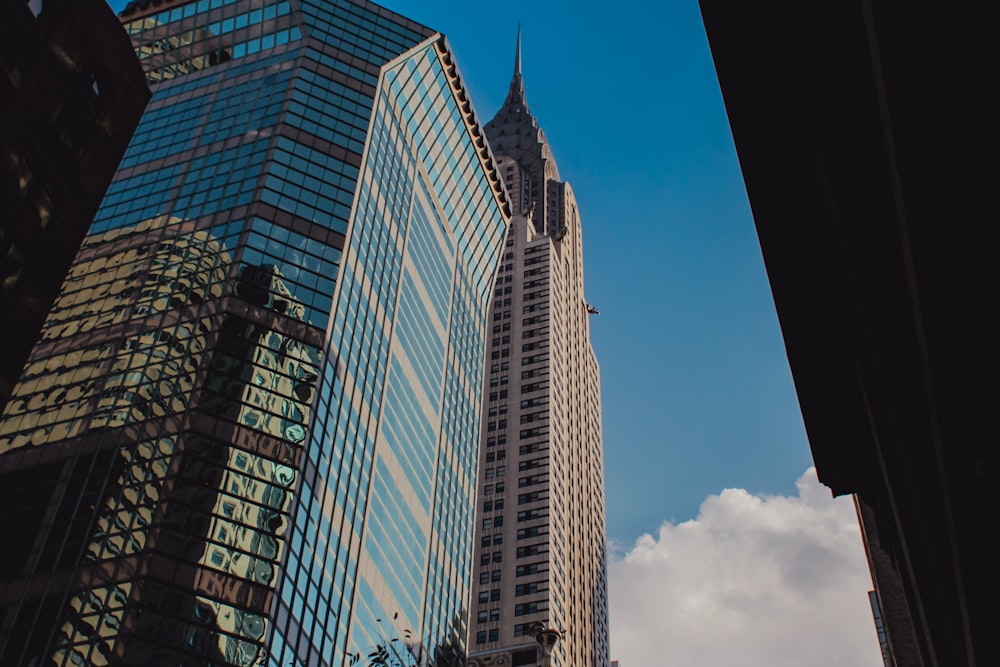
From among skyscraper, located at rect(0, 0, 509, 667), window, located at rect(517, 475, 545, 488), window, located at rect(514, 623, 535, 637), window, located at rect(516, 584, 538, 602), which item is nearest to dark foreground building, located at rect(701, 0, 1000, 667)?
skyscraper, located at rect(0, 0, 509, 667)

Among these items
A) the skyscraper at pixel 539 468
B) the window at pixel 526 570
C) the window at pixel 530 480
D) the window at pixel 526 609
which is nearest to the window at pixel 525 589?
the skyscraper at pixel 539 468

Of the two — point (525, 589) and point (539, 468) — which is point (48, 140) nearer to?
point (525, 589)

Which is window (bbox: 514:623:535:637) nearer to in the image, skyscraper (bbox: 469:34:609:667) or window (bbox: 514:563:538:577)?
skyscraper (bbox: 469:34:609:667)

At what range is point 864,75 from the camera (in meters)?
16.7

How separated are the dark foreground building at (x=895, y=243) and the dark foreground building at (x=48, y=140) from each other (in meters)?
28.0

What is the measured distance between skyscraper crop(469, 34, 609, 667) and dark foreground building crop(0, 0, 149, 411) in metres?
85.8

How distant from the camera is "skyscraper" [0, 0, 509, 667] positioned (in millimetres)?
59250

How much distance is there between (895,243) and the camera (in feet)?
53.9

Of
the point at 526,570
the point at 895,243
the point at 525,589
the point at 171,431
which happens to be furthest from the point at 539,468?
the point at 895,243

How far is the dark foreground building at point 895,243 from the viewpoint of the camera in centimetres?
1295

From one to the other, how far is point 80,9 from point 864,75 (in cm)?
3477

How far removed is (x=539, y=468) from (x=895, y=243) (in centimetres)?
13099

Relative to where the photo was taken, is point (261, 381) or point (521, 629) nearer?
point (261, 381)

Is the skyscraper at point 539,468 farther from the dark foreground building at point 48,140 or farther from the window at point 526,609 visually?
the dark foreground building at point 48,140
